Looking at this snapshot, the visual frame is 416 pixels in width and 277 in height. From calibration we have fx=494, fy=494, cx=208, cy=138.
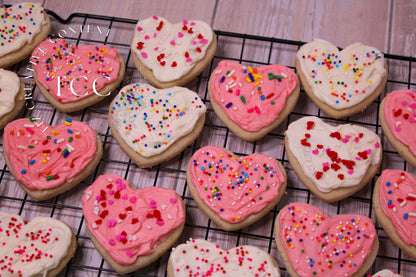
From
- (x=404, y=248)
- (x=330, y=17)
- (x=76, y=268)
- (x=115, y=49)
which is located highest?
(x=330, y=17)

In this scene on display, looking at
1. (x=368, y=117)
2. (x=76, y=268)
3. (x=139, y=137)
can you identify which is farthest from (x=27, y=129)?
(x=368, y=117)

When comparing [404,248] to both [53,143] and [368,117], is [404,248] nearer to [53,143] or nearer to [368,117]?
[368,117]

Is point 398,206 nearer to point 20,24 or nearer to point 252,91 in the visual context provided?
point 252,91

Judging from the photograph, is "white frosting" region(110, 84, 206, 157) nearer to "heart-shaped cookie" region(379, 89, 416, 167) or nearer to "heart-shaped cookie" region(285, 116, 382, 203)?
"heart-shaped cookie" region(285, 116, 382, 203)

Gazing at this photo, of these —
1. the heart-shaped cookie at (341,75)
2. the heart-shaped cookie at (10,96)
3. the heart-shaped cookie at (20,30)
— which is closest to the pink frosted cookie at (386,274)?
the heart-shaped cookie at (341,75)

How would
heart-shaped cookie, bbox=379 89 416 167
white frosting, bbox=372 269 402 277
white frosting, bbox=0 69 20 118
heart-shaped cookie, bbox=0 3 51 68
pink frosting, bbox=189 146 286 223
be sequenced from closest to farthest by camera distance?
white frosting, bbox=372 269 402 277
pink frosting, bbox=189 146 286 223
heart-shaped cookie, bbox=379 89 416 167
white frosting, bbox=0 69 20 118
heart-shaped cookie, bbox=0 3 51 68

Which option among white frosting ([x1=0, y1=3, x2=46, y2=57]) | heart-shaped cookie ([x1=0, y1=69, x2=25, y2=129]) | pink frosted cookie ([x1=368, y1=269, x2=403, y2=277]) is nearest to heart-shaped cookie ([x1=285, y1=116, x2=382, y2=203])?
pink frosted cookie ([x1=368, y1=269, x2=403, y2=277])
